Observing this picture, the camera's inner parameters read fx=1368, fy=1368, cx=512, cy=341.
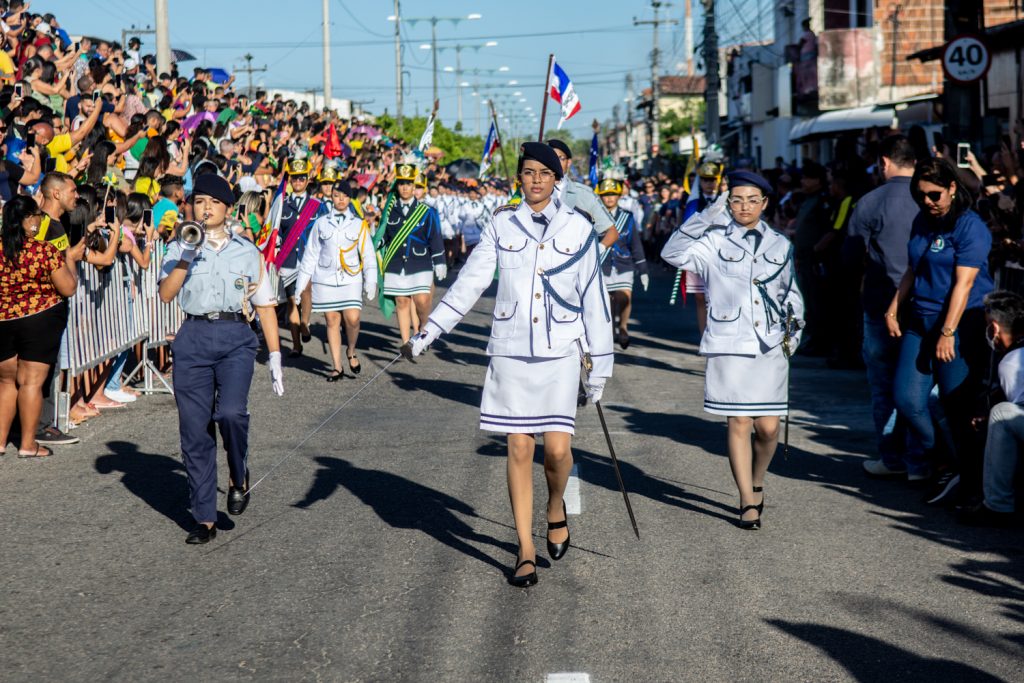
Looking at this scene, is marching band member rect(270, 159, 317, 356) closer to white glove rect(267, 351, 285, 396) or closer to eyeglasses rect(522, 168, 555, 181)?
white glove rect(267, 351, 285, 396)

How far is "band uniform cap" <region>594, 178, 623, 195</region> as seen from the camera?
15.5m

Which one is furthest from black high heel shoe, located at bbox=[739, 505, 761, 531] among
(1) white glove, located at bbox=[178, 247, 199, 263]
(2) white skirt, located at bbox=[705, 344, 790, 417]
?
(1) white glove, located at bbox=[178, 247, 199, 263]

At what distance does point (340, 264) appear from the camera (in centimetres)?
1410

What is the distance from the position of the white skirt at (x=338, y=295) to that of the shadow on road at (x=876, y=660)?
9139 millimetres

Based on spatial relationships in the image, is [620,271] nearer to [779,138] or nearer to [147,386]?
[147,386]

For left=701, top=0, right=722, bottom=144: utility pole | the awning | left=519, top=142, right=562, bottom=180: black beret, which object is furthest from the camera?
left=701, top=0, right=722, bottom=144: utility pole

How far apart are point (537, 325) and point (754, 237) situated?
169cm

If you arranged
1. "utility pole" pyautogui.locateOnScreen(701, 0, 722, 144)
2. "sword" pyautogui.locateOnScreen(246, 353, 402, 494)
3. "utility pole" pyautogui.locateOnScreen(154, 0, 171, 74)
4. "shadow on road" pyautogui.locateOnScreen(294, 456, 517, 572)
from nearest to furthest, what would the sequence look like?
"shadow on road" pyautogui.locateOnScreen(294, 456, 517, 572), "sword" pyautogui.locateOnScreen(246, 353, 402, 494), "utility pole" pyautogui.locateOnScreen(154, 0, 171, 74), "utility pole" pyautogui.locateOnScreen(701, 0, 722, 144)

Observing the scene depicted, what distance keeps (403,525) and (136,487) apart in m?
2.06

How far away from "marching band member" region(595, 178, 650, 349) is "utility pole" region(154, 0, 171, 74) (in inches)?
364

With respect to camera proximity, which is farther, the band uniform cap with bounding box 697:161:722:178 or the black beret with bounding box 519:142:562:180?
the band uniform cap with bounding box 697:161:722:178

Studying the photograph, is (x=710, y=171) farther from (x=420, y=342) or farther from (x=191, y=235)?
(x=420, y=342)

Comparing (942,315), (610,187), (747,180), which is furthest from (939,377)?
(610,187)

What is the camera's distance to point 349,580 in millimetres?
6250
